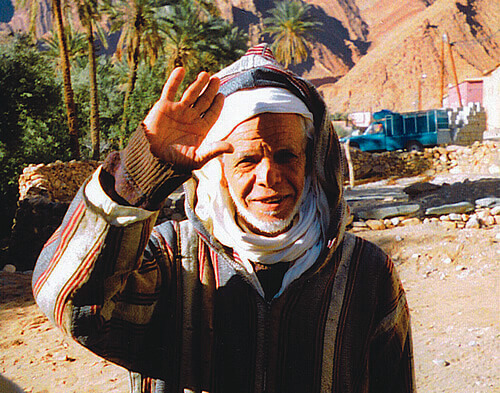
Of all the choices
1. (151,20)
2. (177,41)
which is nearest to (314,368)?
(151,20)

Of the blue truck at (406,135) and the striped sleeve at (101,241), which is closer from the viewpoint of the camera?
the striped sleeve at (101,241)

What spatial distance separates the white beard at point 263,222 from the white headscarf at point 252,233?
0.02 metres

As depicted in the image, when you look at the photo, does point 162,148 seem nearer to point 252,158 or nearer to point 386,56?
point 252,158

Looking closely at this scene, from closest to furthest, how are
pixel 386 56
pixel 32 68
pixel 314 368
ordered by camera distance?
1. pixel 314 368
2. pixel 32 68
3. pixel 386 56

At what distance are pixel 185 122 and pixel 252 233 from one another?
421mm

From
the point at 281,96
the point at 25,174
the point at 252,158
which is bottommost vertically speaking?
the point at 25,174

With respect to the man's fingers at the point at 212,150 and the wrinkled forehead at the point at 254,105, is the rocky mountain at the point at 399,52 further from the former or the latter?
the man's fingers at the point at 212,150

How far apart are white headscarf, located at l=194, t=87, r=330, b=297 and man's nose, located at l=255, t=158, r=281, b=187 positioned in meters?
0.12

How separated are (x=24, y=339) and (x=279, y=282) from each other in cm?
529

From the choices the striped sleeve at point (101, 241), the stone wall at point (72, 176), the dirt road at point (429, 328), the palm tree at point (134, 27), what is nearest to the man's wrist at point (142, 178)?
the striped sleeve at point (101, 241)

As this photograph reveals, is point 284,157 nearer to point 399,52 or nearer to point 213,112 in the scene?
point 213,112

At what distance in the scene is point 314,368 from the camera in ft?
4.79

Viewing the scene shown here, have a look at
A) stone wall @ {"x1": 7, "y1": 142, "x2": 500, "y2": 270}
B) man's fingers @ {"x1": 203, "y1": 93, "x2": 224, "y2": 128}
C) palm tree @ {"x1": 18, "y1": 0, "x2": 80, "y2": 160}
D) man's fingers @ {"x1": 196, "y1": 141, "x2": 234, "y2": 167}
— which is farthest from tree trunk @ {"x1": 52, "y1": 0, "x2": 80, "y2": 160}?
man's fingers @ {"x1": 196, "y1": 141, "x2": 234, "y2": 167}

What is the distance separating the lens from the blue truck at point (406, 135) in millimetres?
24750
